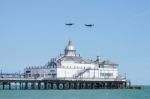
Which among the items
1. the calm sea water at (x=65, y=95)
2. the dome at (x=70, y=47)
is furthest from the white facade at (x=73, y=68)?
the calm sea water at (x=65, y=95)

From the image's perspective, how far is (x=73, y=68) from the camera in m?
134

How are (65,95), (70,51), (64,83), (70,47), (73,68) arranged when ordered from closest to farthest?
1. (65,95)
2. (64,83)
3. (73,68)
4. (70,51)
5. (70,47)

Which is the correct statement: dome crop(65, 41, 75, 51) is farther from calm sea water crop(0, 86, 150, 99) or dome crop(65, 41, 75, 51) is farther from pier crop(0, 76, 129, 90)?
calm sea water crop(0, 86, 150, 99)

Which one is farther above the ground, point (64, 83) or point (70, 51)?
point (70, 51)

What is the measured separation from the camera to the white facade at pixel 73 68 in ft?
435

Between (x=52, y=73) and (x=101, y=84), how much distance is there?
10.3m

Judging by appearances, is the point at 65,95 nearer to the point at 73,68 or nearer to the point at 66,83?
the point at 66,83

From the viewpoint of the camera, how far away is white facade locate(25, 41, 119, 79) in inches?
5221

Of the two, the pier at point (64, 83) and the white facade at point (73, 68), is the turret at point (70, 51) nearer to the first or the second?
the white facade at point (73, 68)

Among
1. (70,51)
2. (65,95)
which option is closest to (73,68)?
(70,51)

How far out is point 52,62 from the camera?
134875mm

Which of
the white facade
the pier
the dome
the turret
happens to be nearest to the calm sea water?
the pier

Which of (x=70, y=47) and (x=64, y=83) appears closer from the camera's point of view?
(x=64, y=83)

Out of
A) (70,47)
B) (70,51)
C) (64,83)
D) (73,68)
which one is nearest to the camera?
(64,83)
